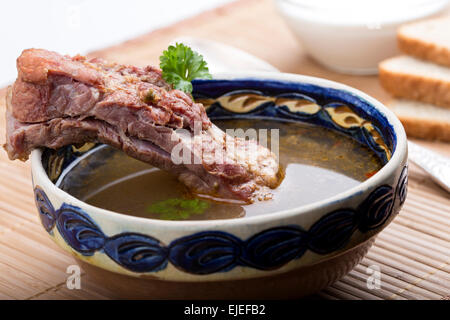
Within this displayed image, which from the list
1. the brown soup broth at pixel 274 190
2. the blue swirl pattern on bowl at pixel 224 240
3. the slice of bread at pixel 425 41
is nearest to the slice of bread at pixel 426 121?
the slice of bread at pixel 425 41

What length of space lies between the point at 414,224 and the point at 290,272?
77 cm

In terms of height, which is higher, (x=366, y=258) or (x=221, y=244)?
(x=221, y=244)

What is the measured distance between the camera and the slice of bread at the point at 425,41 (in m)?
3.06

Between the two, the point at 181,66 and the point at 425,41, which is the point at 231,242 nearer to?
the point at 181,66

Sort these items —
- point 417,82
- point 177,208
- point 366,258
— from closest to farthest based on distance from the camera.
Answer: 1. point 177,208
2. point 366,258
3. point 417,82

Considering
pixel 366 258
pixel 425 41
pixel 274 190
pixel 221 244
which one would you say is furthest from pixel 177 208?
pixel 425 41

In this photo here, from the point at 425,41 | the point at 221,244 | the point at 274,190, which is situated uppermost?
the point at 221,244

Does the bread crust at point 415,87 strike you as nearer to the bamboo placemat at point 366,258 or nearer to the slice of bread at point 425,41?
the slice of bread at point 425,41

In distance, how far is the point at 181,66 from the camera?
2047mm

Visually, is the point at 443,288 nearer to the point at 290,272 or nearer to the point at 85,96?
the point at 290,272

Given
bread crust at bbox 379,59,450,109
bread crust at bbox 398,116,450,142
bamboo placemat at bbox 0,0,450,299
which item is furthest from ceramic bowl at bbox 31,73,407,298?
bread crust at bbox 379,59,450,109

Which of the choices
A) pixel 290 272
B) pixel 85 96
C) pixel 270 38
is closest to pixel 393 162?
pixel 290 272

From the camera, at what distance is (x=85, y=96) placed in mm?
1747

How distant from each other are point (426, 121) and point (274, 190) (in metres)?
1.15
